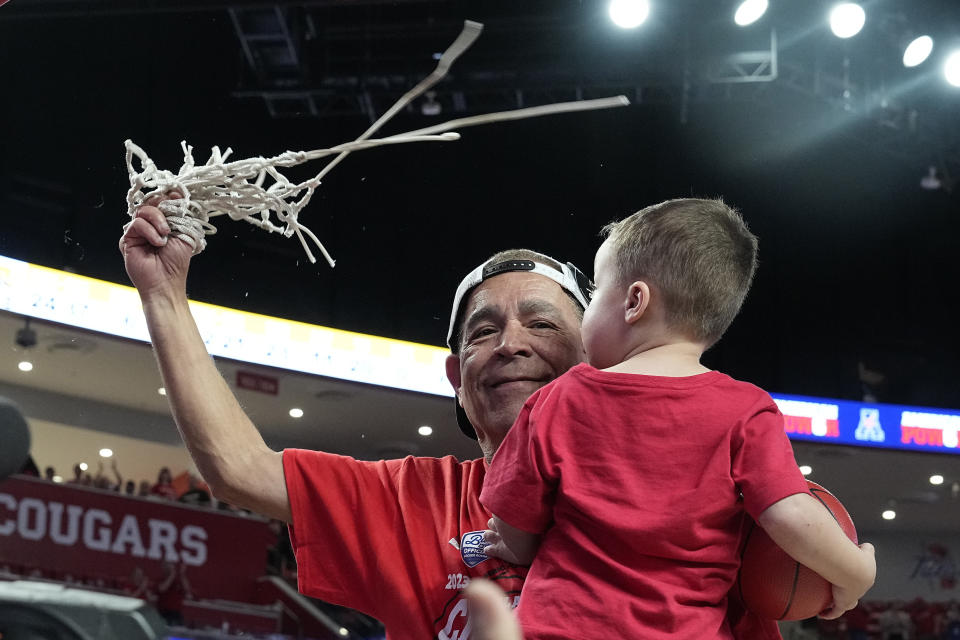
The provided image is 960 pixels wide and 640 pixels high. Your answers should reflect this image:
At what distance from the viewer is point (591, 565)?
1.18 meters

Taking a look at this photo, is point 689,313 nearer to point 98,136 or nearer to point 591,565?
Result: point 591,565

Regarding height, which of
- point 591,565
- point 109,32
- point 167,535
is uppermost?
point 109,32

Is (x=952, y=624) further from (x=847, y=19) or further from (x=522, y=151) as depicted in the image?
(x=847, y=19)

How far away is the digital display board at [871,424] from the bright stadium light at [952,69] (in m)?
4.55

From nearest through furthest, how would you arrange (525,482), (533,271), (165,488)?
(525,482) < (533,271) < (165,488)

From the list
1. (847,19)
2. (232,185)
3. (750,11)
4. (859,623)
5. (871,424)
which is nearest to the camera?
(232,185)

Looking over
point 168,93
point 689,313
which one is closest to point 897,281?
point 168,93

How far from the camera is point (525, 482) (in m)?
1.21

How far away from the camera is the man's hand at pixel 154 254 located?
150 centimetres

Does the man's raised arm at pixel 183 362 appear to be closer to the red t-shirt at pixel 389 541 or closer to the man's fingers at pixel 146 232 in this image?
the man's fingers at pixel 146 232

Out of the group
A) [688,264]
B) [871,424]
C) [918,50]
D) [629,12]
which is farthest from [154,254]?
[871,424]

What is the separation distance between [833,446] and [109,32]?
8075 millimetres

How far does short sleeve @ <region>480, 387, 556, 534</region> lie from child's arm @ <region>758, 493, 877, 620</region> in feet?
0.79

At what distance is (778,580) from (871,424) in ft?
35.0
